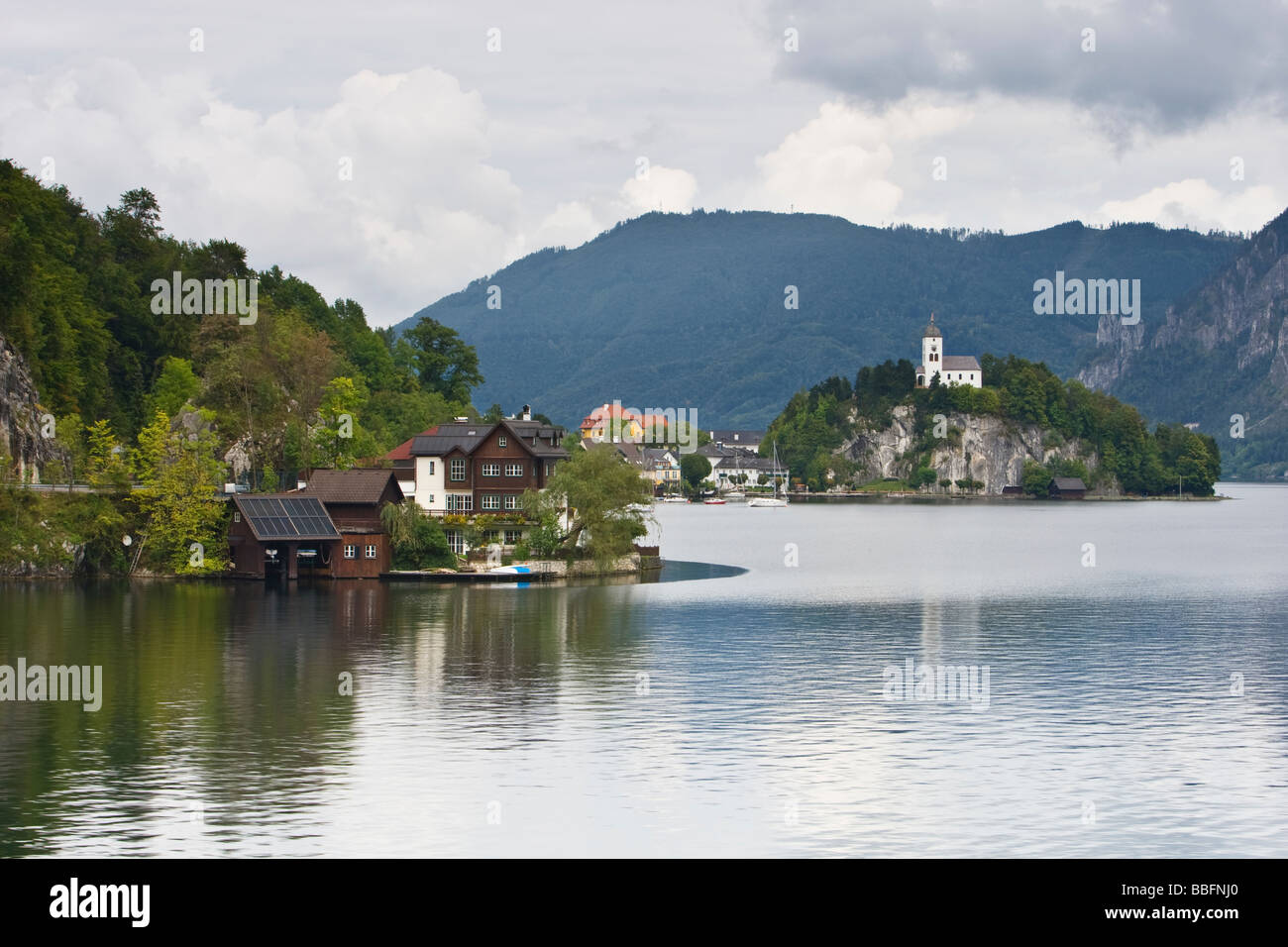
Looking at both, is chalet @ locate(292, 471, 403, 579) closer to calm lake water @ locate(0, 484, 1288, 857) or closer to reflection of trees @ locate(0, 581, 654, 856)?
reflection of trees @ locate(0, 581, 654, 856)

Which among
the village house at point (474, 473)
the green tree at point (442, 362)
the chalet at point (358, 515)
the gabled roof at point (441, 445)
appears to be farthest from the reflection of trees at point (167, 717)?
the green tree at point (442, 362)

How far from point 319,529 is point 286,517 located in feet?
6.83

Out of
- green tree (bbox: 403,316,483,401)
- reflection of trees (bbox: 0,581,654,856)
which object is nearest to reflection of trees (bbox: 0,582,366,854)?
reflection of trees (bbox: 0,581,654,856)

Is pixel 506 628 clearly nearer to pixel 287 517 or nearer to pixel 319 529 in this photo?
pixel 319 529

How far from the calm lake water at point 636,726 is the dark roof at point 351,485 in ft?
27.8

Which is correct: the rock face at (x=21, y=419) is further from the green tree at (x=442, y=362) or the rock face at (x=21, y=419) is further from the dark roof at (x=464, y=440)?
the green tree at (x=442, y=362)

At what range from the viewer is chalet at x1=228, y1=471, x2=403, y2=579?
86.1 metres

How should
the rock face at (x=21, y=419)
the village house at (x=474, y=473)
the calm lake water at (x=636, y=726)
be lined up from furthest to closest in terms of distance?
1. the village house at (x=474, y=473)
2. the rock face at (x=21, y=419)
3. the calm lake water at (x=636, y=726)

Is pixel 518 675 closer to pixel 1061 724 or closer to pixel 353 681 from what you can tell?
pixel 353 681

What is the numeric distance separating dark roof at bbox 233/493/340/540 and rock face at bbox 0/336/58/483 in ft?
54.9

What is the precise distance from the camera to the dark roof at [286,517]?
85688 millimetres
